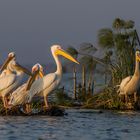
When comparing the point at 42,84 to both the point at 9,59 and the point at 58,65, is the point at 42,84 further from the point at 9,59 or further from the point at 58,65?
the point at 9,59

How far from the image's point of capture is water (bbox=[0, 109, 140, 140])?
13.2 metres

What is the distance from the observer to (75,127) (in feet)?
48.9

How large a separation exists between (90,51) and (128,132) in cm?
654

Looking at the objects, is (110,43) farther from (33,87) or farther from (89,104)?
(33,87)

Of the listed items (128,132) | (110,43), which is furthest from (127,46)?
(128,132)

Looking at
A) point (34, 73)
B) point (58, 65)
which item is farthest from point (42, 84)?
point (34, 73)

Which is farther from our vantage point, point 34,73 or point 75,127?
point 34,73

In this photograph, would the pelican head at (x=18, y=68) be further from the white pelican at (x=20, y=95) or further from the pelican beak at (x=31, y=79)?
the white pelican at (x=20, y=95)

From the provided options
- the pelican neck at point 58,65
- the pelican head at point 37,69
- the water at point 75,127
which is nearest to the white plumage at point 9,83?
the pelican head at point 37,69

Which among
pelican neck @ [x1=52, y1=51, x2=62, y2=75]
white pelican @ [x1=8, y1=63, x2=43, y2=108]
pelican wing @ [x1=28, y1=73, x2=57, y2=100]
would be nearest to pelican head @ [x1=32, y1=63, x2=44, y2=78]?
white pelican @ [x1=8, y1=63, x2=43, y2=108]

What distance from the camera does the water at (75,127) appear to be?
1324 cm

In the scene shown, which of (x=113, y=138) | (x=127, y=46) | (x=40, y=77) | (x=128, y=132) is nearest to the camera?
(x=113, y=138)

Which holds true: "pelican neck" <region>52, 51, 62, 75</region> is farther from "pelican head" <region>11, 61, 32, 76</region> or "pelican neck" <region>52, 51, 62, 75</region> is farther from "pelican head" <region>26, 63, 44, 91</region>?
"pelican head" <region>11, 61, 32, 76</region>

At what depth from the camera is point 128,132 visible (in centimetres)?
1401
